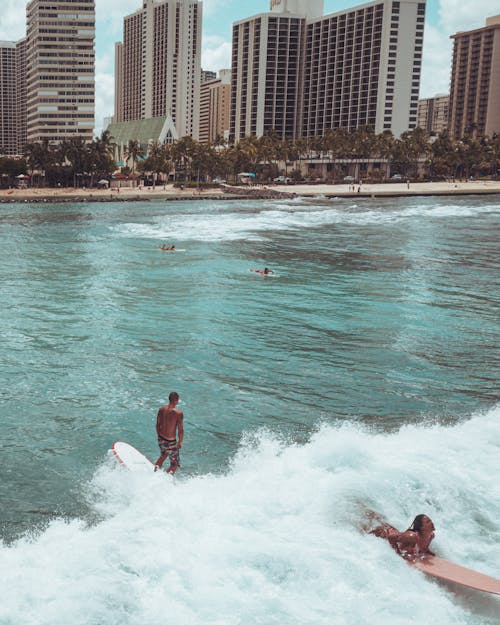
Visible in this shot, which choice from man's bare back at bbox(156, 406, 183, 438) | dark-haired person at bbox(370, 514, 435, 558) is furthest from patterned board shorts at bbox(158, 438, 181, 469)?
dark-haired person at bbox(370, 514, 435, 558)

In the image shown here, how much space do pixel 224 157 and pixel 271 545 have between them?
172 metres

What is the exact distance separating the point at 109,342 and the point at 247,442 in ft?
35.9

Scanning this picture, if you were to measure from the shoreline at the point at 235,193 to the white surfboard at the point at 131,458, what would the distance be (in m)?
125

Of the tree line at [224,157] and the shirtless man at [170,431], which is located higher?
the tree line at [224,157]

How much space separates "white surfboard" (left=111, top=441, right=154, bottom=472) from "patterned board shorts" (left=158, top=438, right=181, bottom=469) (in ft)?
1.73

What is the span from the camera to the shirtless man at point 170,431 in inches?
535

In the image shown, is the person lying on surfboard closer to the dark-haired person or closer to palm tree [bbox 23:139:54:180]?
the dark-haired person

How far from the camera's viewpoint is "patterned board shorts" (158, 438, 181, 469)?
14.0 metres

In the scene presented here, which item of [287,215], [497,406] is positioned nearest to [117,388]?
[497,406]

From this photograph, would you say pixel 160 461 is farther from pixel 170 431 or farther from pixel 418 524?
pixel 418 524

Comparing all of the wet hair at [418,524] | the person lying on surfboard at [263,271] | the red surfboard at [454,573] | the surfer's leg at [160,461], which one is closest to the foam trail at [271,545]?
the red surfboard at [454,573]

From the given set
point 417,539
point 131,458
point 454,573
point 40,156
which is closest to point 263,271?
point 131,458

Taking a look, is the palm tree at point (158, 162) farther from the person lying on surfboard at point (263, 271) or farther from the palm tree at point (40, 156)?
the person lying on surfboard at point (263, 271)

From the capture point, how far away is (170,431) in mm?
13812
